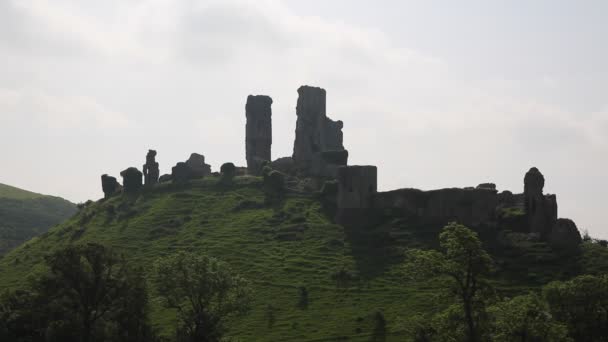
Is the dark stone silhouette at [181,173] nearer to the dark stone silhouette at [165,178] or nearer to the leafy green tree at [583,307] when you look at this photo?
the dark stone silhouette at [165,178]

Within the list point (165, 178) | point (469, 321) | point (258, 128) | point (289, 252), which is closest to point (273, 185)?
point (165, 178)

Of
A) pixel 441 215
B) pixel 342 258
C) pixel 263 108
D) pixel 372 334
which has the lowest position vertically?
pixel 372 334

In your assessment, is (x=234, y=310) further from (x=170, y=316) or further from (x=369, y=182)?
(x=369, y=182)

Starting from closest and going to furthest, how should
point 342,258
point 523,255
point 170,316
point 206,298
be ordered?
point 206,298 < point 170,316 < point 523,255 < point 342,258

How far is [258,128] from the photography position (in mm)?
186000

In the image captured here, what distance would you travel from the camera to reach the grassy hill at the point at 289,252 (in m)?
85.9

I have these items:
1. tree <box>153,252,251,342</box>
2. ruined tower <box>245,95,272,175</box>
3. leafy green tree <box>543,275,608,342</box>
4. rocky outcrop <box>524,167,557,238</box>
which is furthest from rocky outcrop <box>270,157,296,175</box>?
leafy green tree <box>543,275,608,342</box>

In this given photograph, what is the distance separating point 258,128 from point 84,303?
391 feet

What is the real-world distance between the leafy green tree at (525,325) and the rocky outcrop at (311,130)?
345ft

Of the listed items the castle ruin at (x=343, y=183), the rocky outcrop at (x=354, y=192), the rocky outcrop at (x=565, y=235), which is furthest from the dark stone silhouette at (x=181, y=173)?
the rocky outcrop at (x=565, y=235)

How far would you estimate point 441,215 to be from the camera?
118 meters

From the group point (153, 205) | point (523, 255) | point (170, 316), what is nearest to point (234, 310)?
point (170, 316)

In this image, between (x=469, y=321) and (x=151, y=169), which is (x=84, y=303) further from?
(x=151, y=169)

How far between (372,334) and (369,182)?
51.0 meters
